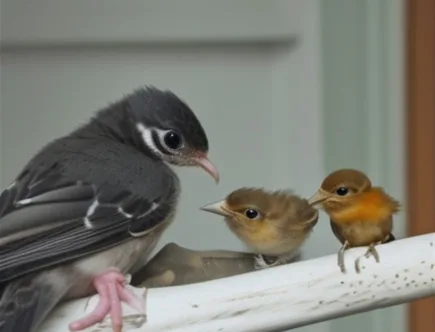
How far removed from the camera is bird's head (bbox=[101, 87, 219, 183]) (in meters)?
0.64

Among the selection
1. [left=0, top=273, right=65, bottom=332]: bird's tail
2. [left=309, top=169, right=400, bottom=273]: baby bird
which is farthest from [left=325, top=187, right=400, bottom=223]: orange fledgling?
[left=0, top=273, right=65, bottom=332]: bird's tail

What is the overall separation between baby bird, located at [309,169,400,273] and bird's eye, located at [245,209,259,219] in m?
0.04

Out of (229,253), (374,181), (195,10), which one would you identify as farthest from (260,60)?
(229,253)

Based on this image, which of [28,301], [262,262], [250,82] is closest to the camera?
[28,301]

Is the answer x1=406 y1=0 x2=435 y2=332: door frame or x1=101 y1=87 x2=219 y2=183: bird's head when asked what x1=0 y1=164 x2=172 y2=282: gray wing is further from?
x1=406 y1=0 x2=435 y2=332: door frame

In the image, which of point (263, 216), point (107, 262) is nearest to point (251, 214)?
point (263, 216)

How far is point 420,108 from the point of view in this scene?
110cm

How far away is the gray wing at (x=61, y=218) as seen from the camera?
0.58 metres

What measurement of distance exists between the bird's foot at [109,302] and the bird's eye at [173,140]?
4.1 inches

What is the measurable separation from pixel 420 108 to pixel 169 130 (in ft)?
1.77

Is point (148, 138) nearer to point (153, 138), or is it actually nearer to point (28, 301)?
point (153, 138)

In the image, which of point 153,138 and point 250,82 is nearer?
point 153,138

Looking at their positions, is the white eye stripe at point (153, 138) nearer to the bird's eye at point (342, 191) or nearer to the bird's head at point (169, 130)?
the bird's head at point (169, 130)

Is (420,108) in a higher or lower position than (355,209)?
lower
